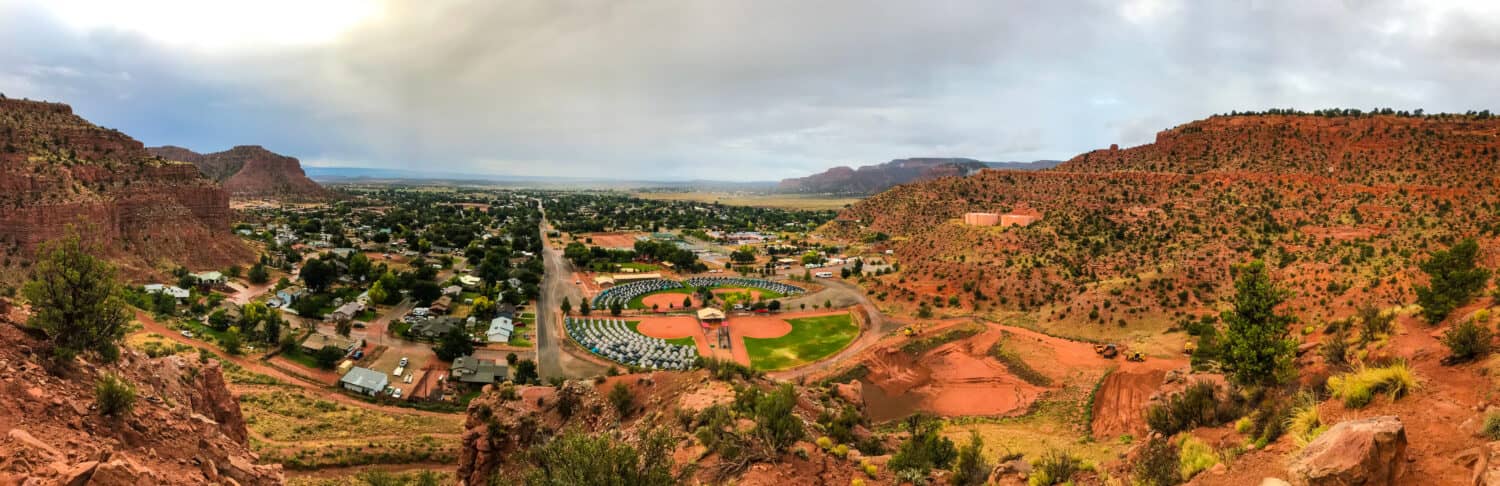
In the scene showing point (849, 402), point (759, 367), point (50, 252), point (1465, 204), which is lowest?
point (759, 367)

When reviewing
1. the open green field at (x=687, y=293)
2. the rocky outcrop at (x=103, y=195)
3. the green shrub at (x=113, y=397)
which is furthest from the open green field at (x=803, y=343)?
the rocky outcrop at (x=103, y=195)

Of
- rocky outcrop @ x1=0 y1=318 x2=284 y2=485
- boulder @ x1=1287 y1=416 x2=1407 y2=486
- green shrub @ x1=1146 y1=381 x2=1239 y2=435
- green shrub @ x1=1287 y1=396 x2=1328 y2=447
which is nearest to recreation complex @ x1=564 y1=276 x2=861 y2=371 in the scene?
rocky outcrop @ x1=0 y1=318 x2=284 y2=485

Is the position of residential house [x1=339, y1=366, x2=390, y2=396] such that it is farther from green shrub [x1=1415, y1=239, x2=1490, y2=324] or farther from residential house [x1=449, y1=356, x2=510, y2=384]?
green shrub [x1=1415, y1=239, x2=1490, y2=324]

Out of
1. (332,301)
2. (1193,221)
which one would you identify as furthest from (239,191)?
(1193,221)

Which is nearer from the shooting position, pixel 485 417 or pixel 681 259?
pixel 485 417

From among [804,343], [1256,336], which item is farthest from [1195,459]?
[804,343]

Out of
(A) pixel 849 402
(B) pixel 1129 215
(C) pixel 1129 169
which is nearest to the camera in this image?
(A) pixel 849 402

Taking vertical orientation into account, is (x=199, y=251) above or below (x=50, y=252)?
below

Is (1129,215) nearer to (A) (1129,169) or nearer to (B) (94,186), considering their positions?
(A) (1129,169)

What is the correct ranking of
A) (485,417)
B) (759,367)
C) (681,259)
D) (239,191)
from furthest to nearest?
(239,191) < (681,259) < (759,367) < (485,417)
